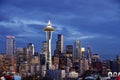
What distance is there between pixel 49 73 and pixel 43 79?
1032 centimetres

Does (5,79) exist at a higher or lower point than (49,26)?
lower

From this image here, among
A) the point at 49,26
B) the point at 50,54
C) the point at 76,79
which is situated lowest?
the point at 76,79

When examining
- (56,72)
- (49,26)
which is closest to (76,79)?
(56,72)

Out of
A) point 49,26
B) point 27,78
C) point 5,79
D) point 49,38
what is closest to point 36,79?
point 27,78

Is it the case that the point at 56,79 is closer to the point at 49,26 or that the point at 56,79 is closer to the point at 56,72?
the point at 56,72

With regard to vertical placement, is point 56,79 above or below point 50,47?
below

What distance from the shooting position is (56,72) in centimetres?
13512

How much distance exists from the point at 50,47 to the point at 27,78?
4060 cm

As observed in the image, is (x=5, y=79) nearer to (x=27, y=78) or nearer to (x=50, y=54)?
(x=27, y=78)

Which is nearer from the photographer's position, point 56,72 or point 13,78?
point 13,78

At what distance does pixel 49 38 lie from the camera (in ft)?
541

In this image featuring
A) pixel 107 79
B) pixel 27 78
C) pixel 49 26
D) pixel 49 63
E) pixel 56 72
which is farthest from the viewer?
pixel 49 26

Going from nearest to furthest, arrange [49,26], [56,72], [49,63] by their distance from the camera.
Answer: [56,72] → [49,63] → [49,26]

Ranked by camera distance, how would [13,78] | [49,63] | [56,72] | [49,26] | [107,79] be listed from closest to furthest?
[13,78]
[107,79]
[56,72]
[49,63]
[49,26]
